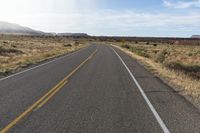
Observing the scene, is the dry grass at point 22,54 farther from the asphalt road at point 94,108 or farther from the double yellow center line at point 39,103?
the asphalt road at point 94,108

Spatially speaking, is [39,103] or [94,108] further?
[39,103]

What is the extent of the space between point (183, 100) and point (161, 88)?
2.23 m

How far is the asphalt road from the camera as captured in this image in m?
6.45

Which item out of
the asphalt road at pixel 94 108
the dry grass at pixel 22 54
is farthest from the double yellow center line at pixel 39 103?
the dry grass at pixel 22 54

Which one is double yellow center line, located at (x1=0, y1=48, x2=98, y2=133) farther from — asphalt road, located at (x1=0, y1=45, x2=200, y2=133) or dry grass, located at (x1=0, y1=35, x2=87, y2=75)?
dry grass, located at (x1=0, y1=35, x2=87, y2=75)

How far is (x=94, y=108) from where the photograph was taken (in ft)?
27.0

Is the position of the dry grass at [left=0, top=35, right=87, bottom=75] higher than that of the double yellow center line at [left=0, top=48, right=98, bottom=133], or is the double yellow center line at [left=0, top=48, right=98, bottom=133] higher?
the double yellow center line at [left=0, top=48, right=98, bottom=133]

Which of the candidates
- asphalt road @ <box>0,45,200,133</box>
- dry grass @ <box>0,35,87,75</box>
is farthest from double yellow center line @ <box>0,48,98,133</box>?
dry grass @ <box>0,35,87,75</box>

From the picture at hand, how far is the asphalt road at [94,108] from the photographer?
645 centimetres

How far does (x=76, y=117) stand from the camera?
7.26 meters

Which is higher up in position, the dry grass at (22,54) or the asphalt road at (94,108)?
the asphalt road at (94,108)

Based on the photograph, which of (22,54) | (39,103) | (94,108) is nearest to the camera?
(94,108)

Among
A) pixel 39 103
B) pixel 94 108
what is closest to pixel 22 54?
pixel 39 103

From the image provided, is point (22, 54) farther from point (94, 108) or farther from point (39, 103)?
point (94, 108)
